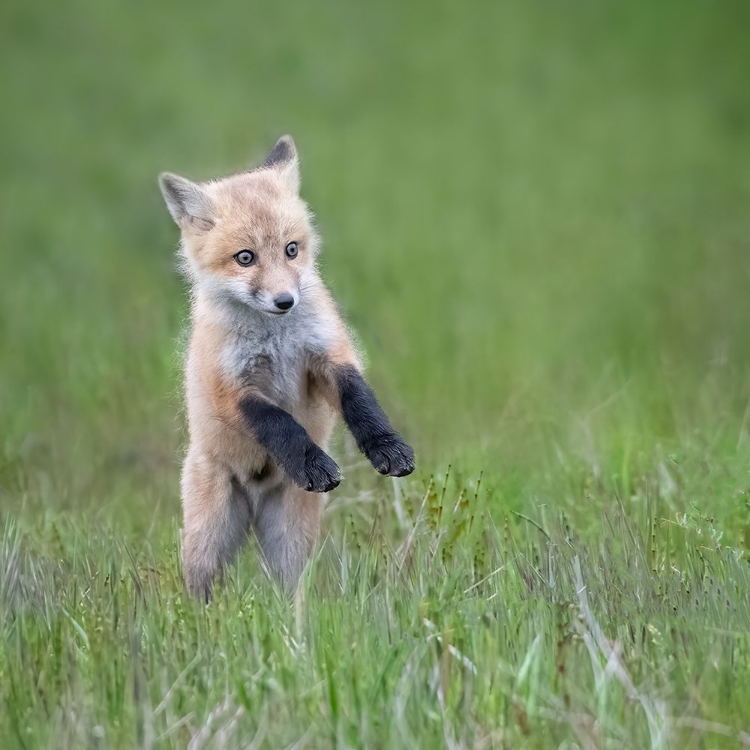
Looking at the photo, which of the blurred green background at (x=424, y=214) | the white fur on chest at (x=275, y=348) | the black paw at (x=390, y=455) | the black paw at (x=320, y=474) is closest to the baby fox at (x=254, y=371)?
the white fur on chest at (x=275, y=348)

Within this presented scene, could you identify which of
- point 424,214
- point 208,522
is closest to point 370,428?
point 208,522

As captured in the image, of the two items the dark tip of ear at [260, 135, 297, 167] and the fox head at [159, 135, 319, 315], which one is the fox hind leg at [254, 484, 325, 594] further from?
the dark tip of ear at [260, 135, 297, 167]

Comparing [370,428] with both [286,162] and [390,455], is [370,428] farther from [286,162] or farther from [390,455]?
[286,162]

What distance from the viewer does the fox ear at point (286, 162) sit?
6426 millimetres

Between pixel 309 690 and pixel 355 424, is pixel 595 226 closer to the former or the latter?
pixel 355 424

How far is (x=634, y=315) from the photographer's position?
11094mm

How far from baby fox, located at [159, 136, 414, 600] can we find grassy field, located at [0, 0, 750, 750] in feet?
0.82

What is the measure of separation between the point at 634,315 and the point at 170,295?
14.0ft

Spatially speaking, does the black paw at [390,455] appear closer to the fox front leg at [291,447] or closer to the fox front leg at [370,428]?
the fox front leg at [370,428]

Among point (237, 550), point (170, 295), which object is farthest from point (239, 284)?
point (170, 295)

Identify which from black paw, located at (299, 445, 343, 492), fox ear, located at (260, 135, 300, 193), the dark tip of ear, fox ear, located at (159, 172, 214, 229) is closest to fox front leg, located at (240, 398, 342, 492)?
black paw, located at (299, 445, 343, 492)

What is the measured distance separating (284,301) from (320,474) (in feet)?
2.66

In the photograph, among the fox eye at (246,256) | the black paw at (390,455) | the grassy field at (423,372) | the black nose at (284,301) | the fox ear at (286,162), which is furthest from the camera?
the fox ear at (286,162)

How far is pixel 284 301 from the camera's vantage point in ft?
18.5
